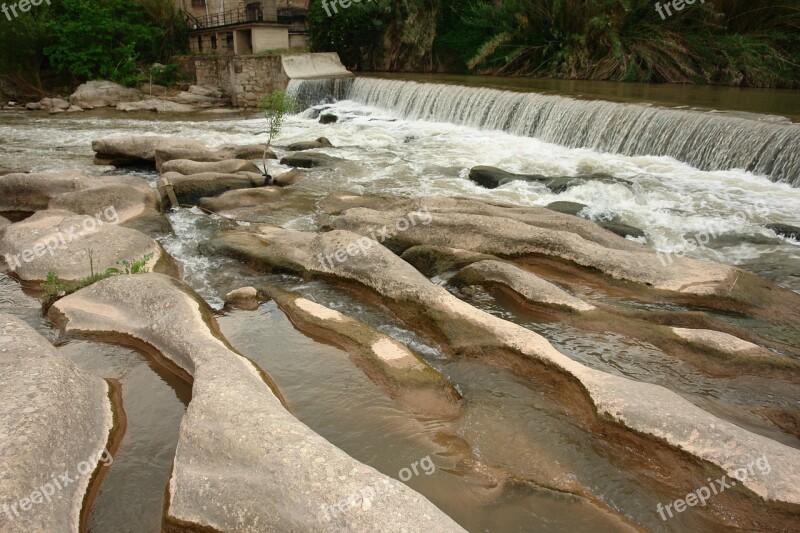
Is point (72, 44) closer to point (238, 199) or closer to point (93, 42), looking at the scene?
point (93, 42)

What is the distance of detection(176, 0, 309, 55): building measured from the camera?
25641 millimetres

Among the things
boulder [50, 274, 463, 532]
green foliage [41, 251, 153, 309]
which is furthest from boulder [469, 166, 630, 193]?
boulder [50, 274, 463, 532]

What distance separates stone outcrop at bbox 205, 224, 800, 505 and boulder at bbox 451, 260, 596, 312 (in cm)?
71

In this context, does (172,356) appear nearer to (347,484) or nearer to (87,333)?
(87,333)

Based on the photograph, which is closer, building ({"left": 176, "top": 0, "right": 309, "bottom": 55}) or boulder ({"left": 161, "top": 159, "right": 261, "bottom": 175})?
boulder ({"left": 161, "top": 159, "right": 261, "bottom": 175})

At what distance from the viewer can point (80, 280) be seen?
611 centimetres

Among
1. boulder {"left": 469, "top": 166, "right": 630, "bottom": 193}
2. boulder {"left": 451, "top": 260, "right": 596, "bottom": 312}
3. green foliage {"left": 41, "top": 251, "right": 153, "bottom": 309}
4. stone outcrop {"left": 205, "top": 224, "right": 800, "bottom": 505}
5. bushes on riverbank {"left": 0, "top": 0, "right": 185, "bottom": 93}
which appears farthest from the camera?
bushes on riverbank {"left": 0, "top": 0, "right": 185, "bottom": 93}

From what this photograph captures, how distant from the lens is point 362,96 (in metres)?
21.1

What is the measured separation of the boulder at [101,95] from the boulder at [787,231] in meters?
23.5

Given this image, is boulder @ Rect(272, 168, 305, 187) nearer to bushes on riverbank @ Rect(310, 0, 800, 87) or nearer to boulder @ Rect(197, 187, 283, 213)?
boulder @ Rect(197, 187, 283, 213)

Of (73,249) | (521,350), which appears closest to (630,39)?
(521,350)

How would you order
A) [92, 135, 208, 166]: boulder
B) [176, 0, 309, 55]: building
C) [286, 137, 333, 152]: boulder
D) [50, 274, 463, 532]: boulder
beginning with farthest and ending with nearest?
[176, 0, 309, 55]: building, [286, 137, 333, 152]: boulder, [92, 135, 208, 166]: boulder, [50, 274, 463, 532]: boulder

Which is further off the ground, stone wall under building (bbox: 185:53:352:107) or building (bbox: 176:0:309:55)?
building (bbox: 176:0:309:55)

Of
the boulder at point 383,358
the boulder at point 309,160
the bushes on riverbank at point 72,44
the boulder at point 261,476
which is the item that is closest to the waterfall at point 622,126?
the boulder at point 309,160
